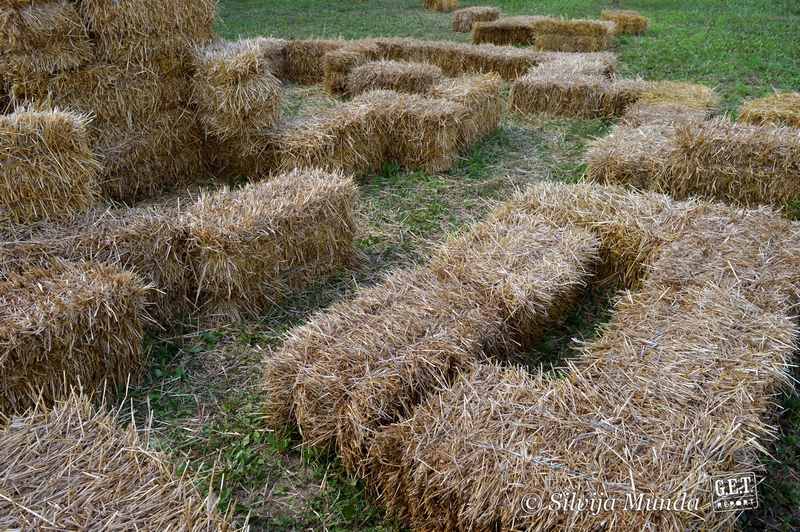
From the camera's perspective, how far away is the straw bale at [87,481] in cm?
220

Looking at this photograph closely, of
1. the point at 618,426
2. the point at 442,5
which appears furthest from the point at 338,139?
the point at 442,5

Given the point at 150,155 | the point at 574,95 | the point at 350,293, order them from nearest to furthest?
1. the point at 350,293
2. the point at 150,155
3. the point at 574,95

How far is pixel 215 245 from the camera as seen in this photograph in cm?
462

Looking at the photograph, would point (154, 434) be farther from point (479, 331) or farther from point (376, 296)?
point (479, 331)

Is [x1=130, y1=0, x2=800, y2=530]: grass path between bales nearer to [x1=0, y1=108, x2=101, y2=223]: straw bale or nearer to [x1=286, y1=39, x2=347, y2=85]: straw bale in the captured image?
[x1=286, y1=39, x2=347, y2=85]: straw bale

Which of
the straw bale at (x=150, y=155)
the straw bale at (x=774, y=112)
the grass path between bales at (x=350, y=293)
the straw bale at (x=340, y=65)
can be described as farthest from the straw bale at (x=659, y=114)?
the straw bale at (x=150, y=155)

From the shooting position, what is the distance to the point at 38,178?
184 inches

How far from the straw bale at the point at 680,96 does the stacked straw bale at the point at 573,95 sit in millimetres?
205

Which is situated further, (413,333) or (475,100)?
(475,100)

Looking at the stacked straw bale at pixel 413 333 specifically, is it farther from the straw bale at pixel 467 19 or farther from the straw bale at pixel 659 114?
the straw bale at pixel 467 19

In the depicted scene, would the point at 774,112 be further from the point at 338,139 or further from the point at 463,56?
the point at 463,56

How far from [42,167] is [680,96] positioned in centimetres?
823

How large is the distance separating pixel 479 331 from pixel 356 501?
1274 millimetres

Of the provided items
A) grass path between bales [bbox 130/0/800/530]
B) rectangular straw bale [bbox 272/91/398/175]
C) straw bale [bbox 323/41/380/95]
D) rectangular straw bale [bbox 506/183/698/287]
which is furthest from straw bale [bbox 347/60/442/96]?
rectangular straw bale [bbox 506/183/698/287]
